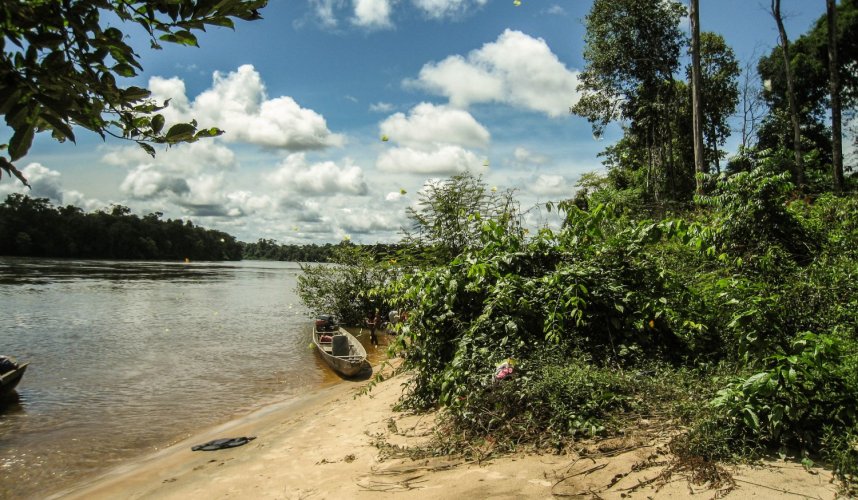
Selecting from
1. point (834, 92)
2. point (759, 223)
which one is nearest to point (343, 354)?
point (759, 223)

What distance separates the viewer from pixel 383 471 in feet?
14.9

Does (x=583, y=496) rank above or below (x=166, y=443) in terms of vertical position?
above

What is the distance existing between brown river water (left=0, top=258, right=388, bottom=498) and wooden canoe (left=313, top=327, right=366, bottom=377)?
0.53 meters

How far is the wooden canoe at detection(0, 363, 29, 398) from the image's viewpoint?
11.1 metres

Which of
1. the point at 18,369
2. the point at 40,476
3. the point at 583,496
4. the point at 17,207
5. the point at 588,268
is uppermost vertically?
the point at 17,207

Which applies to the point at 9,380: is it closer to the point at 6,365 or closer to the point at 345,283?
the point at 6,365

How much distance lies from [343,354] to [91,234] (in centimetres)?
9418

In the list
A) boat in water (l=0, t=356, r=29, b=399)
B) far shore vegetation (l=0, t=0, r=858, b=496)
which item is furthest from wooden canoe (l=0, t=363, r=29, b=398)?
far shore vegetation (l=0, t=0, r=858, b=496)

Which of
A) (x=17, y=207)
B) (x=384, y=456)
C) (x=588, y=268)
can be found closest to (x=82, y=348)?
(x=384, y=456)

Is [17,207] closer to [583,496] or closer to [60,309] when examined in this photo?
[60,309]

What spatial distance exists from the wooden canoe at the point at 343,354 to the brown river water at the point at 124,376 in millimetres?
534

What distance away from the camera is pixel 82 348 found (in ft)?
60.7

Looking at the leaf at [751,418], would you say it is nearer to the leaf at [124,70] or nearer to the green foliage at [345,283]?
the leaf at [124,70]

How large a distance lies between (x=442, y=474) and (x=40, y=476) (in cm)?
813
